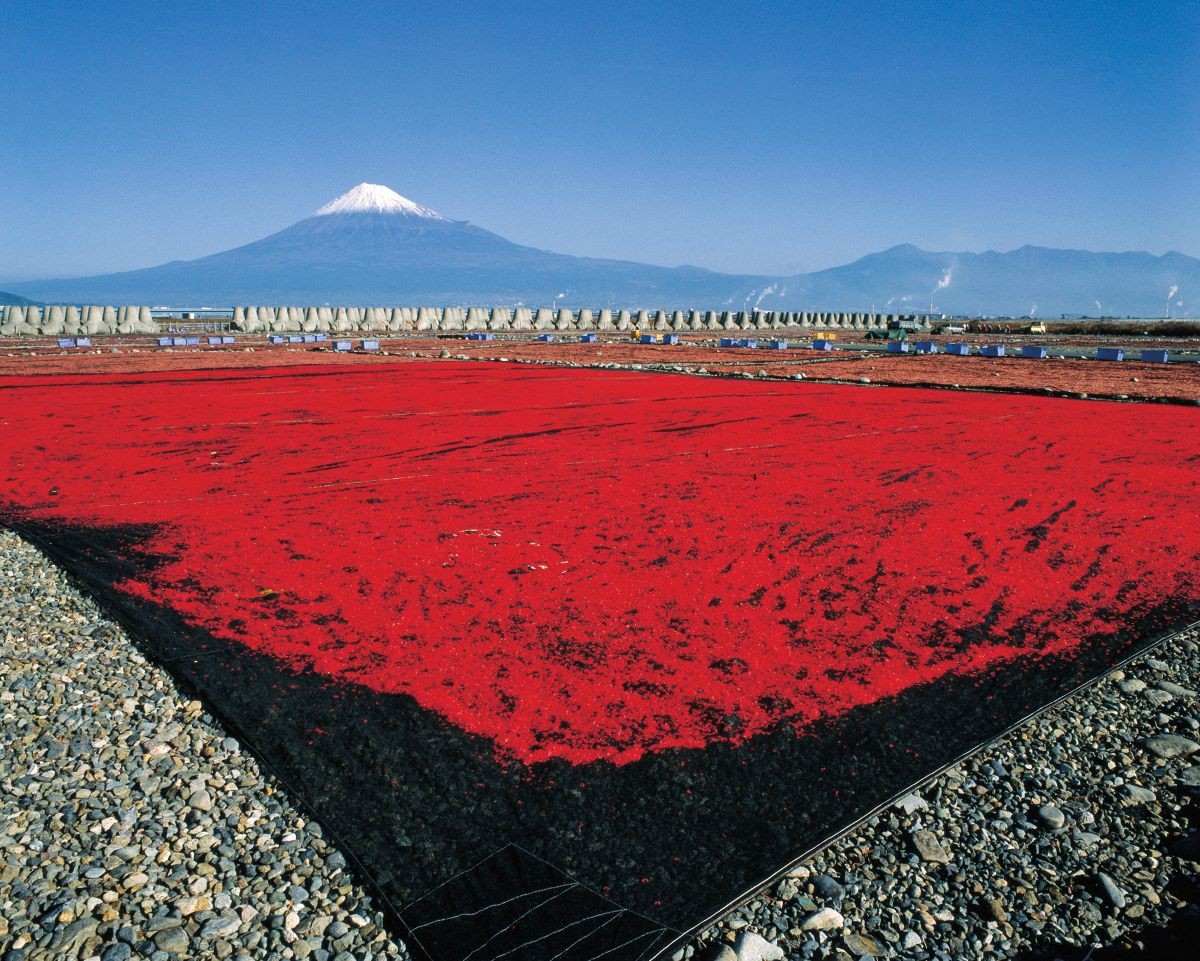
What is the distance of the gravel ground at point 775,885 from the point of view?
3.11 m

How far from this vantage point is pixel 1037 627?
237 inches

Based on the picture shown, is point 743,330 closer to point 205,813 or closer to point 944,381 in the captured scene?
point 944,381

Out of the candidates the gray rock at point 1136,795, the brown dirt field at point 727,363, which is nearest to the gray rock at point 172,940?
the gray rock at point 1136,795

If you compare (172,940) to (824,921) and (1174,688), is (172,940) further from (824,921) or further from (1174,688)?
(1174,688)

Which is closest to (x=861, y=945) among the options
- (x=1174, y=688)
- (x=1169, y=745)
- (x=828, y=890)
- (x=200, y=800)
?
(x=828, y=890)

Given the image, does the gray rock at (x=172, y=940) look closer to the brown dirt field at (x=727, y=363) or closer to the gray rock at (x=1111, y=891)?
the gray rock at (x=1111, y=891)

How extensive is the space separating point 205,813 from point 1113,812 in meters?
4.07

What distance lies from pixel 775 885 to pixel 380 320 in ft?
223

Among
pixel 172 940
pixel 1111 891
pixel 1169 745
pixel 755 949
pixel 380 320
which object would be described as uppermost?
pixel 380 320

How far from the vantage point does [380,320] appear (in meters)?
67.6

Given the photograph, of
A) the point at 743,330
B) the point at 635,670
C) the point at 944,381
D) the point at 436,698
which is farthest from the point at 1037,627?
the point at 743,330

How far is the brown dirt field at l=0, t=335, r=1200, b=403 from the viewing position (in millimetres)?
24094

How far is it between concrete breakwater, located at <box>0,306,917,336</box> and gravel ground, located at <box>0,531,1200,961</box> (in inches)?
2165

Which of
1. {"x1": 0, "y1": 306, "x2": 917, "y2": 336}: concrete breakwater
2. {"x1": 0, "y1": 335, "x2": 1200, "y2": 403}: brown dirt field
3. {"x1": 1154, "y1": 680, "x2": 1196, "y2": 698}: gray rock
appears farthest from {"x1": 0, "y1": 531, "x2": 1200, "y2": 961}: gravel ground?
{"x1": 0, "y1": 306, "x2": 917, "y2": 336}: concrete breakwater
